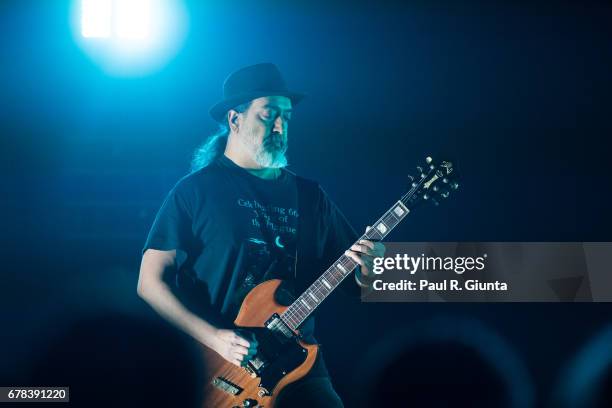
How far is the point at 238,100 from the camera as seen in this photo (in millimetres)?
3340

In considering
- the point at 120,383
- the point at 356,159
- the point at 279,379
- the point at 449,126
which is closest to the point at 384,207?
the point at 356,159

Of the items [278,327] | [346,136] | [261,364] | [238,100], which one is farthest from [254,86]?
[261,364]

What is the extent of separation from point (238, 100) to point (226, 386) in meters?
1.35

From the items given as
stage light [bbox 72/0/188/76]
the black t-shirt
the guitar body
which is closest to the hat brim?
the black t-shirt

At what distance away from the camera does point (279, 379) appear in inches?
111

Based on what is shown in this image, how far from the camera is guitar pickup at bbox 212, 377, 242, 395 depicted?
2.84m

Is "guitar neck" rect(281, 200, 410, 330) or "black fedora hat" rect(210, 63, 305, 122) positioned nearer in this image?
"guitar neck" rect(281, 200, 410, 330)

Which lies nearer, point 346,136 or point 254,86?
point 254,86

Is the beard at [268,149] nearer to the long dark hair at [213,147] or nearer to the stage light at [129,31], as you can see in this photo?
the long dark hair at [213,147]

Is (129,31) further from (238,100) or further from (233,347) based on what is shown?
(233,347)

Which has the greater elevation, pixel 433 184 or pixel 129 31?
pixel 129 31

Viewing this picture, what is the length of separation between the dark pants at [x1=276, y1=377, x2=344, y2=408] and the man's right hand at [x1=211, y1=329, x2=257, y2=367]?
0.21m

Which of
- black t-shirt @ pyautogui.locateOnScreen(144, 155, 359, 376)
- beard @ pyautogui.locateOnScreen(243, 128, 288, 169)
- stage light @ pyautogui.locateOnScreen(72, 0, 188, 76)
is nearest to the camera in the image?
black t-shirt @ pyautogui.locateOnScreen(144, 155, 359, 376)

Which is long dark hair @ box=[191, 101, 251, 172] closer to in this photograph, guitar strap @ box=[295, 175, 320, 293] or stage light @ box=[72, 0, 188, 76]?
guitar strap @ box=[295, 175, 320, 293]
